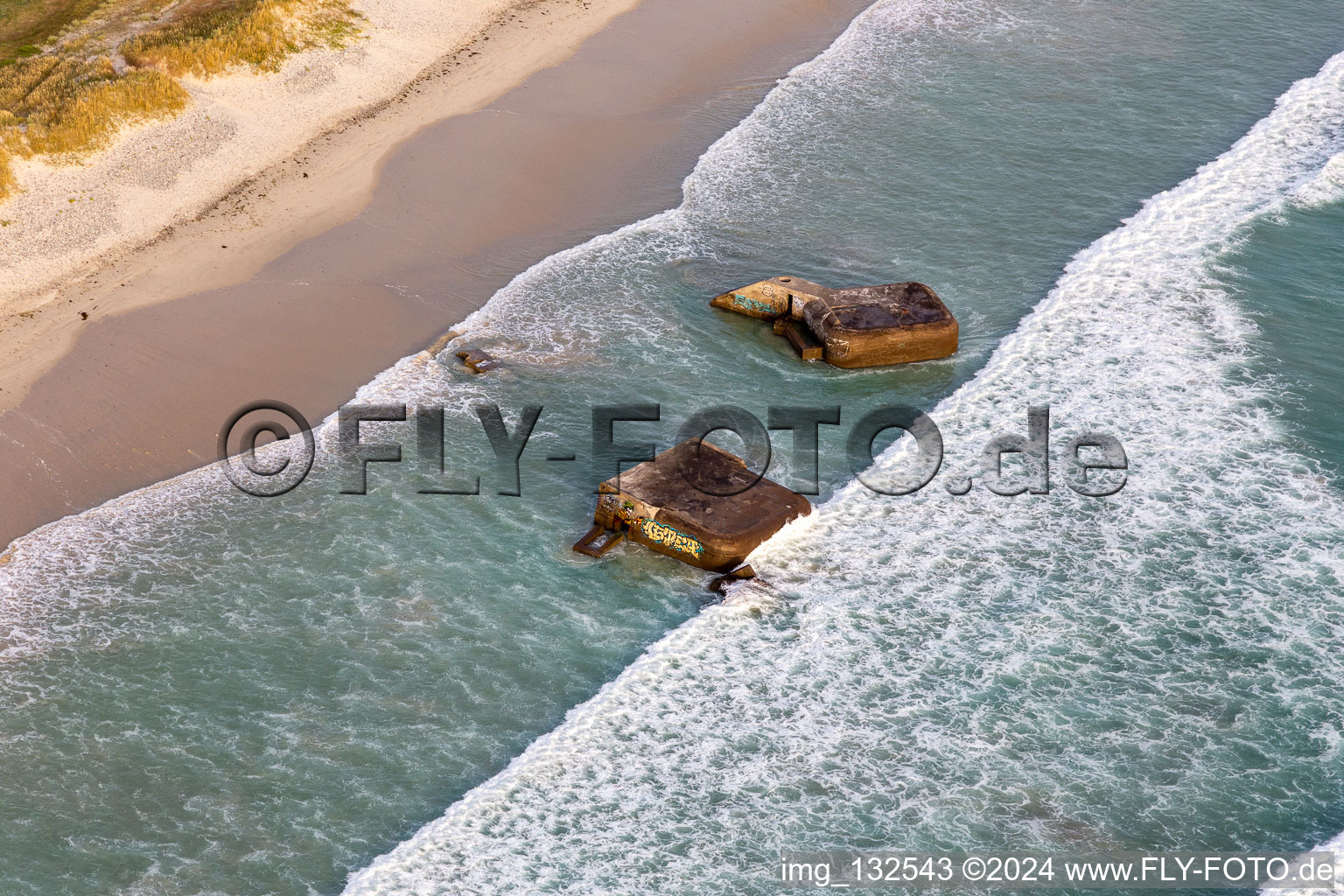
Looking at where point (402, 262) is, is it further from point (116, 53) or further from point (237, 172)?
point (116, 53)

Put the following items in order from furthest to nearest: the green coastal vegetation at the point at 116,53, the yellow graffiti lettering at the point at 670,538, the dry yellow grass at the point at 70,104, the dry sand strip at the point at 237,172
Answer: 1. the green coastal vegetation at the point at 116,53
2. the dry yellow grass at the point at 70,104
3. the dry sand strip at the point at 237,172
4. the yellow graffiti lettering at the point at 670,538

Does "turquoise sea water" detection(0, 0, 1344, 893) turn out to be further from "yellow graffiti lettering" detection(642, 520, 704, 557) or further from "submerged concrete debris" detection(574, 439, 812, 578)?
"yellow graffiti lettering" detection(642, 520, 704, 557)

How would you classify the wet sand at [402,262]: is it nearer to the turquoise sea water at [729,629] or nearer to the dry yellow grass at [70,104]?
the turquoise sea water at [729,629]

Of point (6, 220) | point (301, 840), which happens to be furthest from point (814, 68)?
point (301, 840)

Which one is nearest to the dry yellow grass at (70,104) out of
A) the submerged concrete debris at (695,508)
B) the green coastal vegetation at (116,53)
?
the green coastal vegetation at (116,53)

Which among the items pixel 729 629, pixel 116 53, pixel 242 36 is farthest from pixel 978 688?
pixel 116 53

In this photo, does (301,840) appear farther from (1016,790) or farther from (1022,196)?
(1022,196)

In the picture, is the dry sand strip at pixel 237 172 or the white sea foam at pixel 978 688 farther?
the dry sand strip at pixel 237 172
